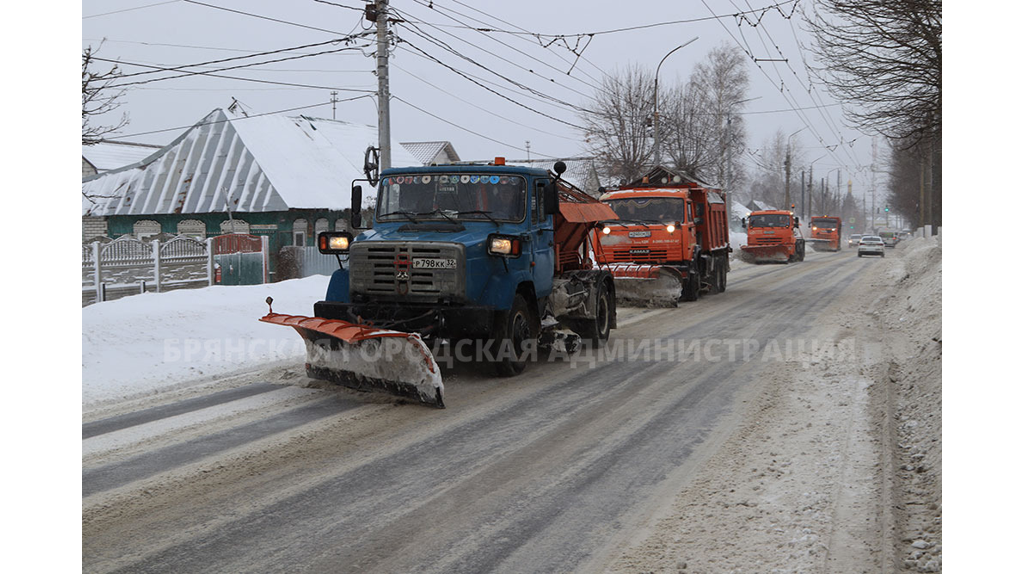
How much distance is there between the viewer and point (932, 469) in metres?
5.72

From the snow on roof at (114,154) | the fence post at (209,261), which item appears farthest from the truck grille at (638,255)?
the snow on roof at (114,154)

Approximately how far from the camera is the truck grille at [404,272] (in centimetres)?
848

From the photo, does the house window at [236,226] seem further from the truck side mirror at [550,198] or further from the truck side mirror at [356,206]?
the truck side mirror at [550,198]

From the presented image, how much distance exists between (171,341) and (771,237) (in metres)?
33.6

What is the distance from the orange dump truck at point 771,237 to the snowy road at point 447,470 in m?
30.2

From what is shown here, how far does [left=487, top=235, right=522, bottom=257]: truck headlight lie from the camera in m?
8.74

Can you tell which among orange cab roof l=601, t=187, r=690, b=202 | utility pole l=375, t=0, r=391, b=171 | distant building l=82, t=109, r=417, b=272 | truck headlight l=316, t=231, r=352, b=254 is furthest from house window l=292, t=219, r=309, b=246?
truck headlight l=316, t=231, r=352, b=254

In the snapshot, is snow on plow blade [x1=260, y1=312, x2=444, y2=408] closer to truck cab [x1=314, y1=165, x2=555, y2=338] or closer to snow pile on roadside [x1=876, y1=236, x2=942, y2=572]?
truck cab [x1=314, y1=165, x2=555, y2=338]

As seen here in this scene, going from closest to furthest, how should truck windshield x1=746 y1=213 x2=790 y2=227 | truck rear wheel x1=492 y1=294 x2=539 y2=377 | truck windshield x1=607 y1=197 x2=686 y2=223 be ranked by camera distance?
1. truck rear wheel x1=492 y1=294 x2=539 y2=377
2. truck windshield x1=607 y1=197 x2=686 y2=223
3. truck windshield x1=746 y1=213 x2=790 y2=227

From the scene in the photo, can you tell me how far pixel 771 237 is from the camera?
130 feet

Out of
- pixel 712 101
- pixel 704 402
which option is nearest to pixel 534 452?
pixel 704 402

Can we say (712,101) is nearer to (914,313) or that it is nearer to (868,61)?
(868,61)

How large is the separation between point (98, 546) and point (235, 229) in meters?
29.3

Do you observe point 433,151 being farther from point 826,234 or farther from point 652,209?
point 652,209
